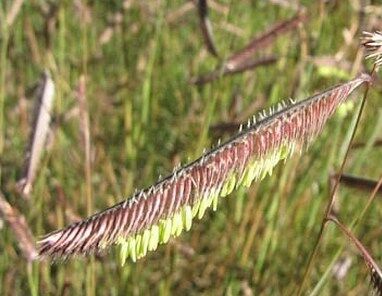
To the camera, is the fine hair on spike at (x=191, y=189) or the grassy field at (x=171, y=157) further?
the grassy field at (x=171, y=157)

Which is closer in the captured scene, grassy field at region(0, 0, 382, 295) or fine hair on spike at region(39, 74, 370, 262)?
fine hair on spike at region(39, 74, 370, 262)

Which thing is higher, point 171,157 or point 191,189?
point 191,189

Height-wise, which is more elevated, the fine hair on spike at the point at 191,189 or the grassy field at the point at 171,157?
the fine hair on spike at the point at 191,189

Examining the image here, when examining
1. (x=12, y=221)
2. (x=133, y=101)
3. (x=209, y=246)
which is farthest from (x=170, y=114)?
(x=12, y=221)

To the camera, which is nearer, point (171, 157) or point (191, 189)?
point (191, 189)

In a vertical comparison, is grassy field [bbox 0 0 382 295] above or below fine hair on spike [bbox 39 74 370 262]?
below
